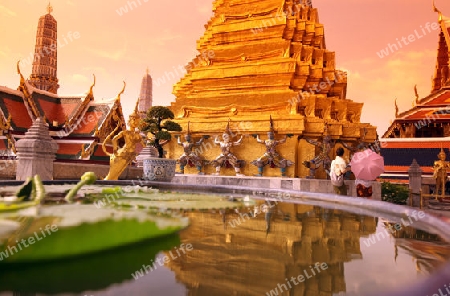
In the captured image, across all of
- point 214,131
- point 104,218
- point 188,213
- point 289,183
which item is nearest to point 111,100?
point 214,131

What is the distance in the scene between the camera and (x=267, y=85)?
46.6 feet

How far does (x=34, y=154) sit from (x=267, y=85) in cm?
921

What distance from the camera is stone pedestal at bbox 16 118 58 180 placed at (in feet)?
26.7

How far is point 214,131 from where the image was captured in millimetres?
13844

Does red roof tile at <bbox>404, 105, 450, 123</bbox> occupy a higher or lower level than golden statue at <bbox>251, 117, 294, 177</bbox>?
higher

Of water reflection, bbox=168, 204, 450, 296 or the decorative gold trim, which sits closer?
water reflection, bbox=168, 204, 450, 296

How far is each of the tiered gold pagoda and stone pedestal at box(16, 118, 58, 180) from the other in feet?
21.3

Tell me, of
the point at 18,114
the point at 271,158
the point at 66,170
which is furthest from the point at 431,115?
the point at 18,114

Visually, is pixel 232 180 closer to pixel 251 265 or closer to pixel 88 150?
pixel 251 265

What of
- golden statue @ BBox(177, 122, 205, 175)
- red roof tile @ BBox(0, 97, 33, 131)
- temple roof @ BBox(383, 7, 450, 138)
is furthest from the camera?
temple roof @ BBox(383, 7, 450, 138)

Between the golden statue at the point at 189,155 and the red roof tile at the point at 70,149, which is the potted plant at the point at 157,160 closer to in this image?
the golden statue at the point at 189,155

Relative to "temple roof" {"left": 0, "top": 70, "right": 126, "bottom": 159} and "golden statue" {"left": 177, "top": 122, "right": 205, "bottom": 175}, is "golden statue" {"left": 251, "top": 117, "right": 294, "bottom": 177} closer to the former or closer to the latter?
"golden statue" {"left": 177, "top": 122, "right": 205, "bottom": 175}

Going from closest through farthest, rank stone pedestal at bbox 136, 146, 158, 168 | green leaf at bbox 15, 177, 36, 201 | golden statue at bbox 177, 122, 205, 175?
1. green leaf at bbox 15, 177, 36, 201
2. golden statue at bbox 177, 122, 205, 175
3. stone pedestal at bbox 136, 146, 158, 168

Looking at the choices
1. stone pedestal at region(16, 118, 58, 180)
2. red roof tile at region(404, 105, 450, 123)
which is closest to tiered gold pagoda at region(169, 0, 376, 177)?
stone pedestal at region(16, 118, 58, 180)
